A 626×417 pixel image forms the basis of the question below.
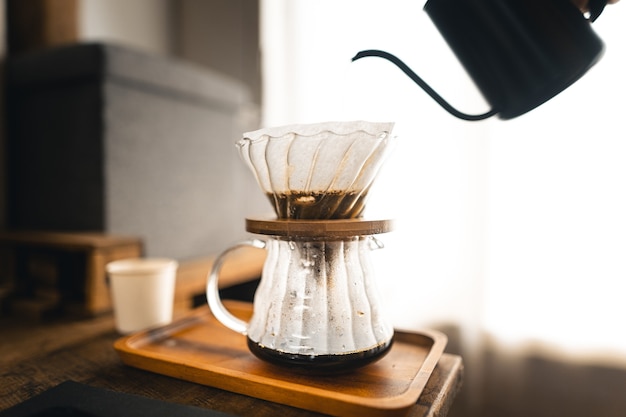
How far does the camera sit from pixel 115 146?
0.98m

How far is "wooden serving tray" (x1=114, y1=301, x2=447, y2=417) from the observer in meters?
0.46

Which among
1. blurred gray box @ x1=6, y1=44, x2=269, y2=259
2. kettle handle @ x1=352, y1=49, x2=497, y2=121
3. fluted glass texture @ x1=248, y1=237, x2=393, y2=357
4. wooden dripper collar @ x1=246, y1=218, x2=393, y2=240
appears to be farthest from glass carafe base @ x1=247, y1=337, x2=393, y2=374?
blurred gray box @ x1=6, y1=44, x2=269, y2=259

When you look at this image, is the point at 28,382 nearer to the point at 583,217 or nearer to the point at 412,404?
the point at 412,404

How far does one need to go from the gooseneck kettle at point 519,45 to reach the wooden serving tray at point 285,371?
319 millimetres

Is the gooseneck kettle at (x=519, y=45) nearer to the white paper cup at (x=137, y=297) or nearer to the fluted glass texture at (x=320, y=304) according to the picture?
the fluted glass texture at (x=320, y=304)

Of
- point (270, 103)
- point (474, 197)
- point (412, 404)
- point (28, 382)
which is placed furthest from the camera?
point (270, 103)

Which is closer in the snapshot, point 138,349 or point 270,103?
point 138,349

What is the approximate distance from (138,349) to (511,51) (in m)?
0.60

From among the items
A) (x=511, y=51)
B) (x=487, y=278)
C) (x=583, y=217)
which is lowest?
(x=487, y=278)

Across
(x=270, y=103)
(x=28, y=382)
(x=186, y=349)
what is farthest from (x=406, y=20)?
(x=28, y=382)

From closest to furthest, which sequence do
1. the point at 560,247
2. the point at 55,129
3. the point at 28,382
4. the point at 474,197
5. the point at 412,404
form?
the point at 412,404 < the point at 28,382 < the point at 55,129 < the point at 560,247 < the point at 474,197

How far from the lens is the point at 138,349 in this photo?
600mm

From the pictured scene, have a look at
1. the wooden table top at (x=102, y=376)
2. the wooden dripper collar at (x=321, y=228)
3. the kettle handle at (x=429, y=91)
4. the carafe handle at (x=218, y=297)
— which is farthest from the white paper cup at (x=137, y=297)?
the kettle handle at (x=429, y=91)

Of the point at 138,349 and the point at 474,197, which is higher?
the point at 474,197
